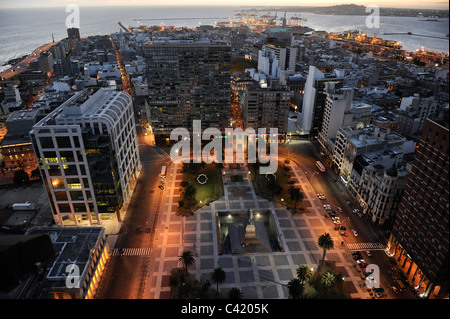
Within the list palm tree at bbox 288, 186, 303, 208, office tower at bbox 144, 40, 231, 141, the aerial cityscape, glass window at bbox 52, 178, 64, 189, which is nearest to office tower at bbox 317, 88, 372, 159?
the aerial cityscape

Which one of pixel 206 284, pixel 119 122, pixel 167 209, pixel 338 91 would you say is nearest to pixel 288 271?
pixel 206 284

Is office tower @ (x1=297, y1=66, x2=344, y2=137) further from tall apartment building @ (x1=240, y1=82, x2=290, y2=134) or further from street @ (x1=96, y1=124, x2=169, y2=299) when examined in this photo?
street @ (x1=96, y1=124, x2=169, y2=299)

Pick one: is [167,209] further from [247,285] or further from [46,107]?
[46,107]

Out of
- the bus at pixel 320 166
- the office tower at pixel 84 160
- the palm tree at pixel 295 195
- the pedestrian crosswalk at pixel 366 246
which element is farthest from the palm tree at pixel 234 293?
the bus at pixel 320 166

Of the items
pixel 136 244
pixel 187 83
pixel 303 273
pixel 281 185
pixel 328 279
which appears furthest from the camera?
pixel 187 83

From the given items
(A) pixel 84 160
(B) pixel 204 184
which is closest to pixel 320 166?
(B) pixel 204 184

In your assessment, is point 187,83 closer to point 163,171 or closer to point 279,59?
point 163,171

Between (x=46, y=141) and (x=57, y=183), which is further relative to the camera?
(x=57, y=183)
